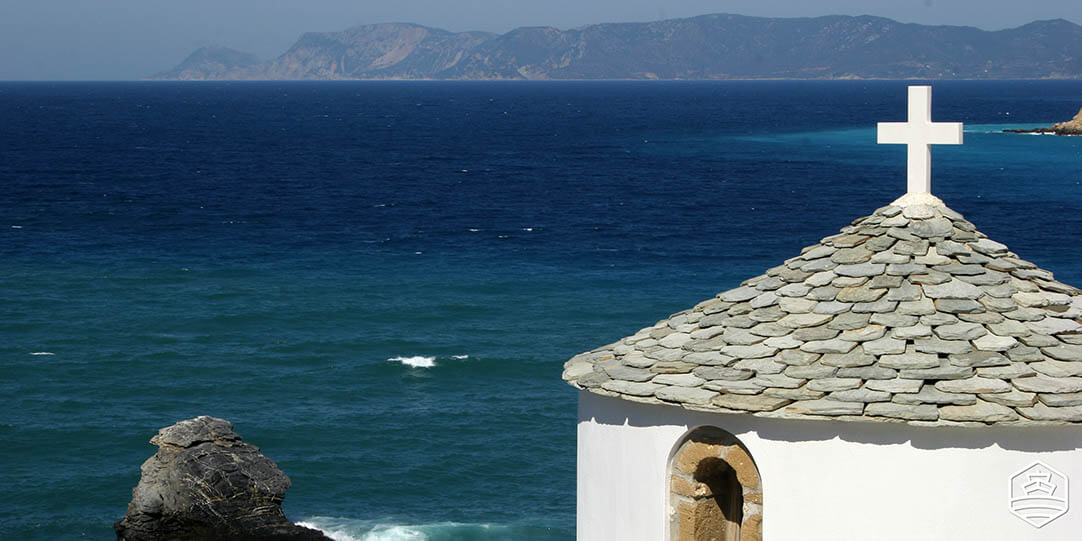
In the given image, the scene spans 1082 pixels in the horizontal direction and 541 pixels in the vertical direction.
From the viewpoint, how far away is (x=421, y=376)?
152 feet

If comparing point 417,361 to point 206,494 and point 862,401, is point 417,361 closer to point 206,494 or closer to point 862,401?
point 206,494

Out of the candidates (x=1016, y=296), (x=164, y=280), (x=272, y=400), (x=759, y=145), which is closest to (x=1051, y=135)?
(x=759, y=145)

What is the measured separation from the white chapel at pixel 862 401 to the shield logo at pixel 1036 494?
0.01 m

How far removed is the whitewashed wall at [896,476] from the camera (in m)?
8.89

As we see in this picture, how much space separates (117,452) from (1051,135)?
124043 millimetres

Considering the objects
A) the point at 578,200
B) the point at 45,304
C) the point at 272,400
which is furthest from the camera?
the point at 578,200

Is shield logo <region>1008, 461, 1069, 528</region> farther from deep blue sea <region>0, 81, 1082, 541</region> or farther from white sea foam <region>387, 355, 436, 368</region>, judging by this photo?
white sea foam <region>387, 355, 436, 368</region>

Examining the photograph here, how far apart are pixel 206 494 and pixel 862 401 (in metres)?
23.3

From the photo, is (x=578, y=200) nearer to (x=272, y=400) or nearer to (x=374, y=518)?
(x=272, y=400)

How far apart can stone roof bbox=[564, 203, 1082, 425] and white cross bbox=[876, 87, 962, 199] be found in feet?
1.25

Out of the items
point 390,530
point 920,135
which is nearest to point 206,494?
point 390,530

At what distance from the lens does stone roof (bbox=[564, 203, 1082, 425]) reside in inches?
351

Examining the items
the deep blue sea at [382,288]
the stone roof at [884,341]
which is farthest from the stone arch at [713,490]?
the deep blue sea at [382,288]

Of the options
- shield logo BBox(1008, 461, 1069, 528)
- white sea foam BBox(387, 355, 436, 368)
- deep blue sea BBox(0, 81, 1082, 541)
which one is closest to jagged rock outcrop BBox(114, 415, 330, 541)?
deep blue sea BBox(0, 81, 1082, 541)
